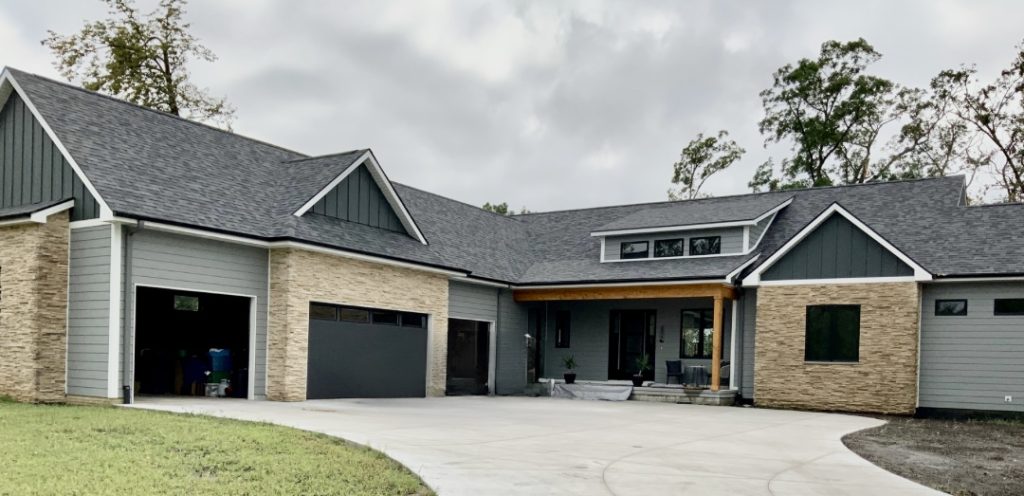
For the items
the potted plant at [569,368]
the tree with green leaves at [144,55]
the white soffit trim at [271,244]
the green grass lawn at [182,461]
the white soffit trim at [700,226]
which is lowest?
the potted plant at [569,368]

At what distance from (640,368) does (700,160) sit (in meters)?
20.6

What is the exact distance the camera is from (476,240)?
2573 centimetres

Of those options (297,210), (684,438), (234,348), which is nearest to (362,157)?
(297,210)

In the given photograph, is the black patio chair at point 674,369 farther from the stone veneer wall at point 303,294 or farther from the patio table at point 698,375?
the stone veneer wall at point 303,294

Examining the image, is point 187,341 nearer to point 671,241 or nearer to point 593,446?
point 593,446

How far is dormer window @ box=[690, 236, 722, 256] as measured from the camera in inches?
918

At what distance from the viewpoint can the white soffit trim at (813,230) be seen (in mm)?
18875

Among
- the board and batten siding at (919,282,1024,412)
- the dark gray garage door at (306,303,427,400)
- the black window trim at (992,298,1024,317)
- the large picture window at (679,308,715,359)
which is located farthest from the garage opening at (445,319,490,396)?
the black window trim at (992,298,1024,317)

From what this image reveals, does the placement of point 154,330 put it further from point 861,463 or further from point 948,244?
point 948,244

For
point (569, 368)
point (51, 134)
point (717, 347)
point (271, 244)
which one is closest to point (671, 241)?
point (717, 347)

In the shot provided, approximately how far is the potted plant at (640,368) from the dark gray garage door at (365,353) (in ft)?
21.0

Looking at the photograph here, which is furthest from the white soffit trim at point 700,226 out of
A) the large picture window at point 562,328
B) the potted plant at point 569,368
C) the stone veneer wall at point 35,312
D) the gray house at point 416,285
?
the stone veneer wall at point 35,312

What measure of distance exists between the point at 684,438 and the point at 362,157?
10.1m

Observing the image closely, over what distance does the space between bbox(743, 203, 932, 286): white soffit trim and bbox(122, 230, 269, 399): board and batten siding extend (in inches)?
449
